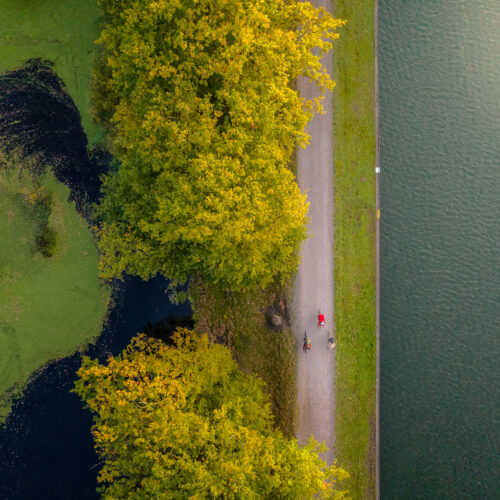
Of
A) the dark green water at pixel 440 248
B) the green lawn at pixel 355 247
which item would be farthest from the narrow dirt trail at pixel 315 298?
the dark green water at pixel 440 248

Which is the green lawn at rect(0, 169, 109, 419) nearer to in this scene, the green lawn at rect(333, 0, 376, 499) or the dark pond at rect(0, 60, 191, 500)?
the dark pond at rect(0, 60, 191, 500)

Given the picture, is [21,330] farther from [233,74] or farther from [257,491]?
[233,74]

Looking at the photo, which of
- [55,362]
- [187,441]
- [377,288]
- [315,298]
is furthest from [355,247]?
[55,362]

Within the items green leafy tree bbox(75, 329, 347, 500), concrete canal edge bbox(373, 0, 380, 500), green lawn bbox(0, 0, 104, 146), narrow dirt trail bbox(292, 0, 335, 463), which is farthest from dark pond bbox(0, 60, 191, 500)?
concrete canal edge bbox(373, 0, 380, 500)

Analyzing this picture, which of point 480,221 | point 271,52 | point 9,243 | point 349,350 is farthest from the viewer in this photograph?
point 480,221

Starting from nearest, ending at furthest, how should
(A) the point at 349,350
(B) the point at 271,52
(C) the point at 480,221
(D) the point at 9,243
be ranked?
(B) the point at 271,52
(D) the point at 9,243
(A) the point at 349,350
(C) the point at 480,221

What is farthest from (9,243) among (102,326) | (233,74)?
(233,74)
